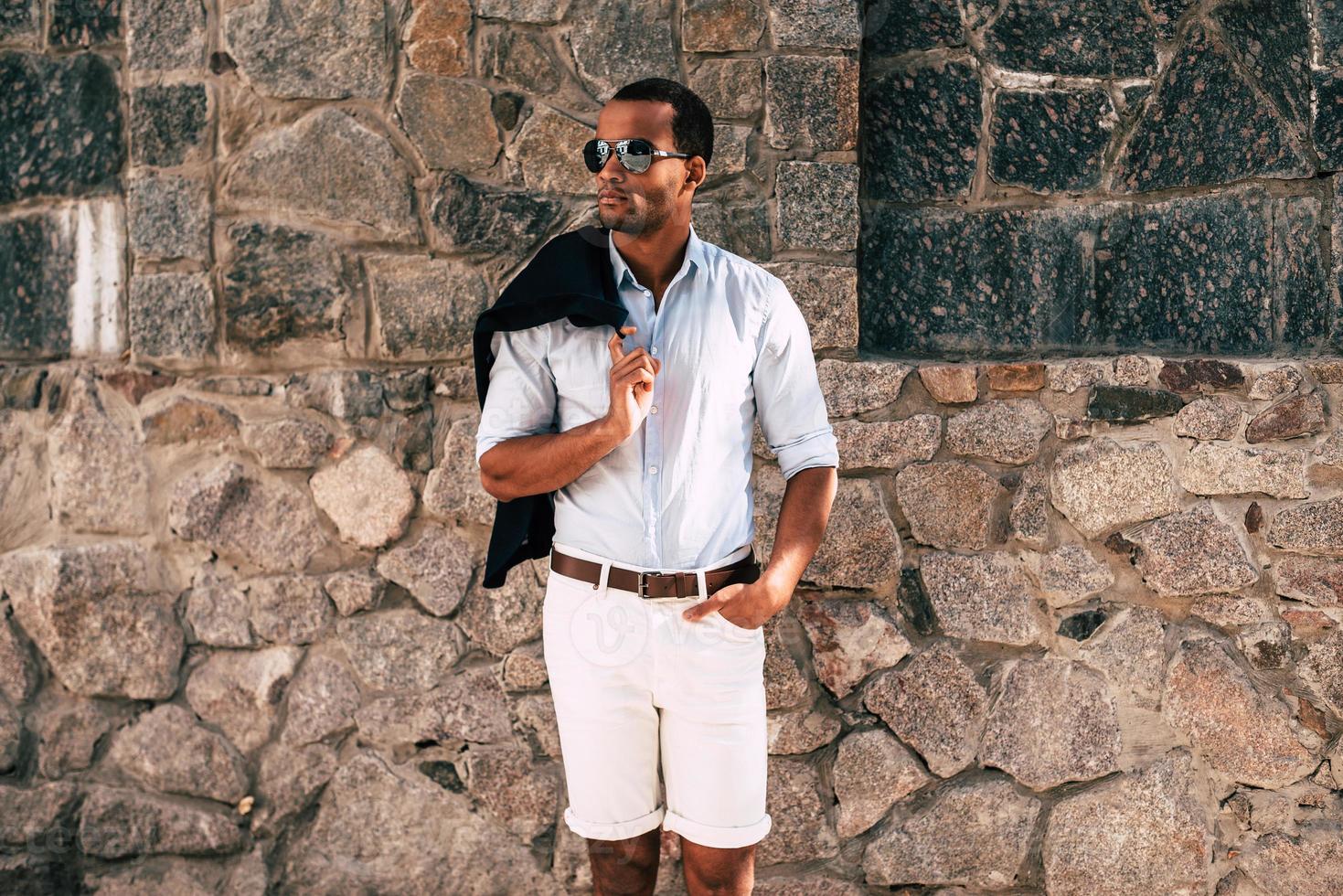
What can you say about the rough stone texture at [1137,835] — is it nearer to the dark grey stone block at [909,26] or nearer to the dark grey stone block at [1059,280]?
the dark grey stone block at [1059,280]

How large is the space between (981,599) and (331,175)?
182 centimetres

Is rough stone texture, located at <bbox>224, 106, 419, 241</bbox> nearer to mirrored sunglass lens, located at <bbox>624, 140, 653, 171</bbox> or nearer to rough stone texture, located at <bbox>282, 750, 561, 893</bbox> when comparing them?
mirrored sunglass lens, located at <bbox>624, 140, 653, 171</bbox>

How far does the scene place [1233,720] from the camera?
2811 mm

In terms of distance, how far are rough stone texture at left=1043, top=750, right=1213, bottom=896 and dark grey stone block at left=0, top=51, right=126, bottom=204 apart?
2.79 metres

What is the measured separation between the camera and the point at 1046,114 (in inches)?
121

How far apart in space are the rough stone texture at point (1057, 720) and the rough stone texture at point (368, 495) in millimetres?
1480

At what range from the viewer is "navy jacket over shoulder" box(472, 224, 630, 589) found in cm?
213

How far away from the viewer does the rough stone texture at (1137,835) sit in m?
2.84

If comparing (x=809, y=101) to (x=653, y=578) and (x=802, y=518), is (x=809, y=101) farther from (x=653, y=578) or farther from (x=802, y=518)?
(x=653, y=578)

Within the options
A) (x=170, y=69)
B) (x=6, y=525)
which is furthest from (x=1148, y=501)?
(x=6, y=525)

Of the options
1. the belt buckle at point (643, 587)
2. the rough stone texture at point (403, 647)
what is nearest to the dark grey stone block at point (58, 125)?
the rough stone texture at point (403, 647)

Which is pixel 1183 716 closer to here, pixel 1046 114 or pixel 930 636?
pixel 930 636

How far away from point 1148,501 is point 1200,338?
497mm

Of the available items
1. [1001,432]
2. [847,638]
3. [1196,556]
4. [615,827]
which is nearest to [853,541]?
[847,638]
